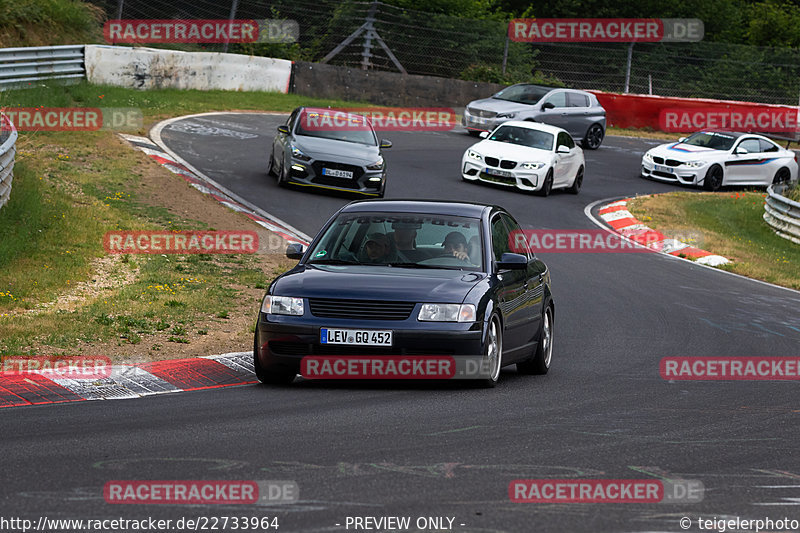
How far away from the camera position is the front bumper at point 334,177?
2239 cm

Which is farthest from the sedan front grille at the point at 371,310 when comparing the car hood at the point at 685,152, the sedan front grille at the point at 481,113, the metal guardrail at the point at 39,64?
the sedan front grille at the point at 481,113

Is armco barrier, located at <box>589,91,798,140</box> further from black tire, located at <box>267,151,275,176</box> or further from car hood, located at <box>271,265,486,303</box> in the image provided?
car hood, located at <box>271,265,486,303</box>

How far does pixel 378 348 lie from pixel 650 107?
32.1 m

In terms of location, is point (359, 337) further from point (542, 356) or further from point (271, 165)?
point (271, 165)

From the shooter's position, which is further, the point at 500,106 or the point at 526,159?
the point at 500,106

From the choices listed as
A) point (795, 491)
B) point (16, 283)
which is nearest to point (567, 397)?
point (795, 491)

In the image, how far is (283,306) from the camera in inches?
366

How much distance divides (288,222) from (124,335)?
28.7 feet

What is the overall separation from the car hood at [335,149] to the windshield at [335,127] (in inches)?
9.0

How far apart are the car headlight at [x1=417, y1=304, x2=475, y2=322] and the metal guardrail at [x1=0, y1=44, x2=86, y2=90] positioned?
740 inches

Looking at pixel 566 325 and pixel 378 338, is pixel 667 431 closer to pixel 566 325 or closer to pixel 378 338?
pixel 378 338

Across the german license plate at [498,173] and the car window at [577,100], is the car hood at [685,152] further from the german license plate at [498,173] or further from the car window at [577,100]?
the german license plate at [498,173]

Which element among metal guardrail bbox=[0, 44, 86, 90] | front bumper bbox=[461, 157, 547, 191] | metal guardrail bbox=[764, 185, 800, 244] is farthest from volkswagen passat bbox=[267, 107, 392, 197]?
metal guardrail bbox=[764, 185, 800, 244]

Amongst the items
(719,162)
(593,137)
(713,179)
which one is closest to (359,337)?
(713,179)
